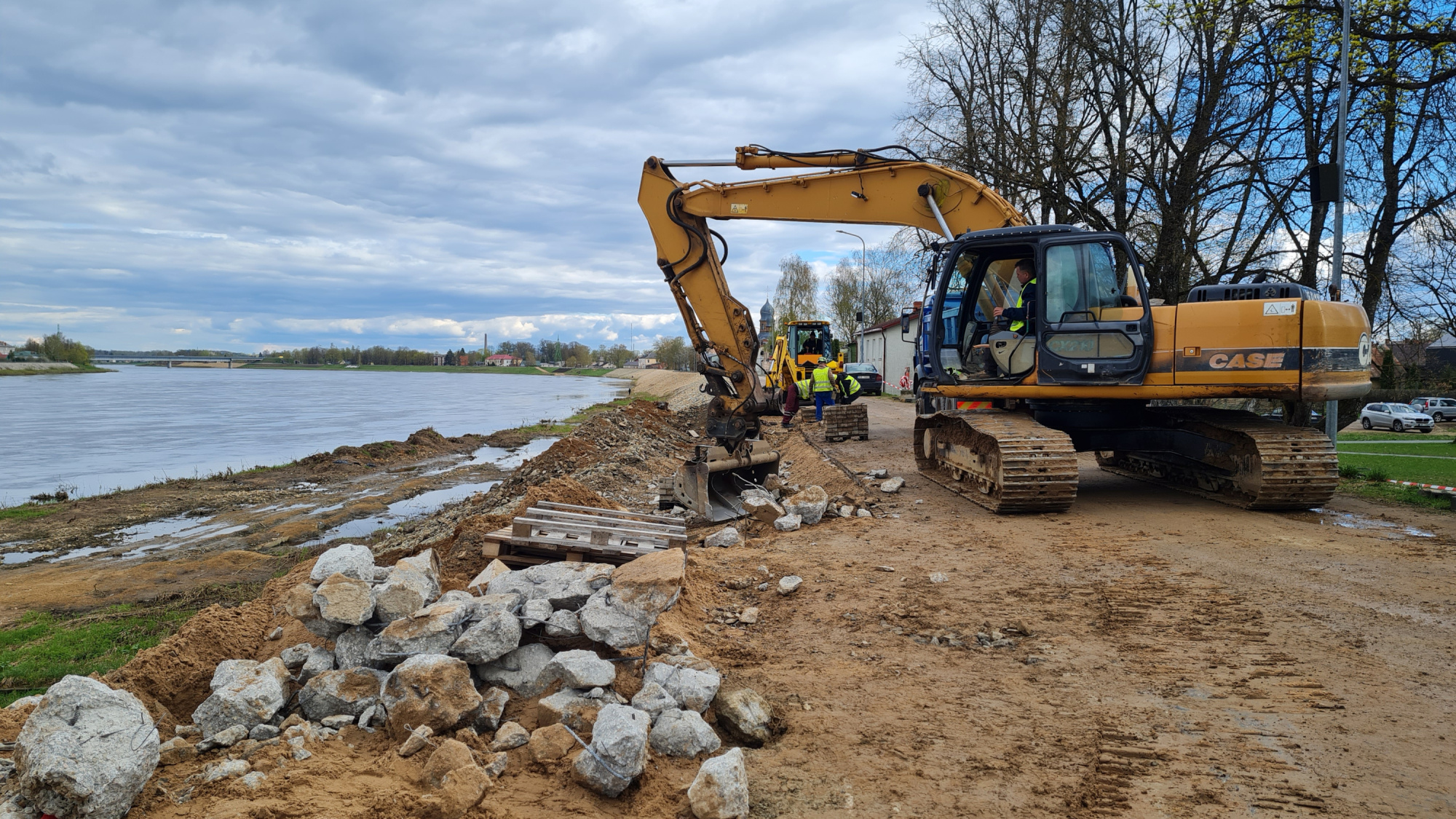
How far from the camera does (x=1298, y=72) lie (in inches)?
542

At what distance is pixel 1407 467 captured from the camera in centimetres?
1287

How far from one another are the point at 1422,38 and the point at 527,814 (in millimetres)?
12460

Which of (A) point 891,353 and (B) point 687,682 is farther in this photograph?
(A) point 891,353

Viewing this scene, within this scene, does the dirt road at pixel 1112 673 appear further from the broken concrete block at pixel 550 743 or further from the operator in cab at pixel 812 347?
the operator in cab at pixel 812 347

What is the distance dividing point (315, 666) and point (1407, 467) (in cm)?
1564

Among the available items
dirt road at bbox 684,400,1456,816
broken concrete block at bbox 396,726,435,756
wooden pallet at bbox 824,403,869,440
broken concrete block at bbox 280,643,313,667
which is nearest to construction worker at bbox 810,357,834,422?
wooden pallet at bbox 824,403,869,440

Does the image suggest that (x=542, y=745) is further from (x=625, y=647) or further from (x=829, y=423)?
(x=829, y=423)

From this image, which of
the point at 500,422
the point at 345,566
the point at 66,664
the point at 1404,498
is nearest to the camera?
the point at 345,566

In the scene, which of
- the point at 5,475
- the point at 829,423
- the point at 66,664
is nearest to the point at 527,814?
the point at 66,664

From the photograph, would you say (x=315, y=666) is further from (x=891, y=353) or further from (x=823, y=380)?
(x=891, y=353)

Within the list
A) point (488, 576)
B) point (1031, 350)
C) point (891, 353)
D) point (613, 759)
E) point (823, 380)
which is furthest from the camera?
point (891, 353)

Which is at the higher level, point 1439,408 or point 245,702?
point 1439,408

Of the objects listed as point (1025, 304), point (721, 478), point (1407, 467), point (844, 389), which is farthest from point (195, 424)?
point (1407, 467)

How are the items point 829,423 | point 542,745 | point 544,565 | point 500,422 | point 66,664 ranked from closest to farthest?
point 542,745 < point 544,565 < point 66,664 < point 829,423 < point 500,422
